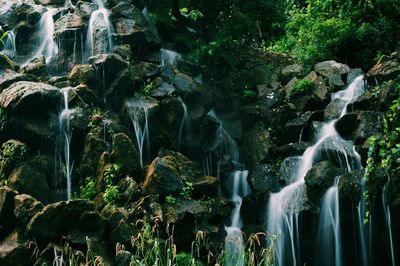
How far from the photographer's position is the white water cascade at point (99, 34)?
13.2m

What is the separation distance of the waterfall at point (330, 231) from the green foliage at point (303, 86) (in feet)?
14.5

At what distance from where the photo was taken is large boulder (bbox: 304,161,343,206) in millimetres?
9023

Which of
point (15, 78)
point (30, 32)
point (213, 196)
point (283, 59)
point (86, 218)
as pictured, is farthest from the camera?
point (283, 59)

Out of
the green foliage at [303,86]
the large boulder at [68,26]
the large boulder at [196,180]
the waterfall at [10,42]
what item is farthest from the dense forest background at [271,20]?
the waterfall at [10,42]

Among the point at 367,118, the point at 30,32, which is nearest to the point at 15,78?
the point at 30,32

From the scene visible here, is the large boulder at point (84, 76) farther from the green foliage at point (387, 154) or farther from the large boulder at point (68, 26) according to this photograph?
the green foliage at point (387, 154)

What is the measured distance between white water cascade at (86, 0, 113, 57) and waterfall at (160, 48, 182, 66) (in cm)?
163

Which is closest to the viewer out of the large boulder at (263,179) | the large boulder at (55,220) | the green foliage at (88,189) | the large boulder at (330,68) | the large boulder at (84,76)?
the large boulder at (55,220)

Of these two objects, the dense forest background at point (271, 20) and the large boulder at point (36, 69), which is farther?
the dense forest background at point (271, 20)

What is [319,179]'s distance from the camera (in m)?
9.03

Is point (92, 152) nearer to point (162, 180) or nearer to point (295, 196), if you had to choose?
point (162, 180)

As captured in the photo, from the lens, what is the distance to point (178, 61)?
1391cm

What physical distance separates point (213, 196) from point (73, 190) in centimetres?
306

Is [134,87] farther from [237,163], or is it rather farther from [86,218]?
[86,218]
